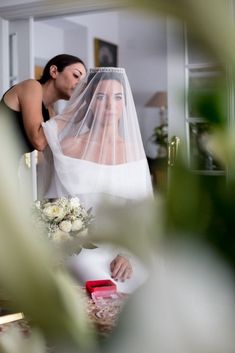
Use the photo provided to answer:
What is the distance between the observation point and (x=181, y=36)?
130 millimetres

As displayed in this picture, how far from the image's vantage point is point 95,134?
2.46m

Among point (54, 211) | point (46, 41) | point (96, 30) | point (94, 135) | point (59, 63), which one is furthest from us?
point (96, 30)

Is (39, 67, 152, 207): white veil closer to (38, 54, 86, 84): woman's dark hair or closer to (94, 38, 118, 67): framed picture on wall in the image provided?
(38, 54, 86, 84): woman's dark hair

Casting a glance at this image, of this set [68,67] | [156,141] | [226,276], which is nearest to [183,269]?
[226,276]

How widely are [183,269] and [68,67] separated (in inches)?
110

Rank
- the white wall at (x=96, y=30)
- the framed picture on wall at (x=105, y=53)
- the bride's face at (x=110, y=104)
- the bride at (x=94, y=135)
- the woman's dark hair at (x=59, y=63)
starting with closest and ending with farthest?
the bride at (x=94, y=135) → the bride's face at (x=110, y=104) → the woman's dark hair at (x=59, y=63) → the white wall at (x=96, y=30) → the framed picture on wall at (x=105, y=53)

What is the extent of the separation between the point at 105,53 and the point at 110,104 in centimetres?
211

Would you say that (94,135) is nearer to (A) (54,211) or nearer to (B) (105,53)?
(A) (54,211)

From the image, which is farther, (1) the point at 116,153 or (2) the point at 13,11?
(2) the point at 13,11

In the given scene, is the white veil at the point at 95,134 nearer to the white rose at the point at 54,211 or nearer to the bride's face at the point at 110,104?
the bride's face at the point at 110,104

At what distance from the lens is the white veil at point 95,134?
2309mm

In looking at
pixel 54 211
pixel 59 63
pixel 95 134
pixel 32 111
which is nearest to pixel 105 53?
pixel 59 63

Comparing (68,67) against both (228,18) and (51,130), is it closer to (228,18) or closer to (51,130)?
(51,130)

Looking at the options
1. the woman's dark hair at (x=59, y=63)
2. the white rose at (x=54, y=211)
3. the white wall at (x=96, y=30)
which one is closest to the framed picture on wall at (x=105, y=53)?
the white wall at (x=96, y=30)
